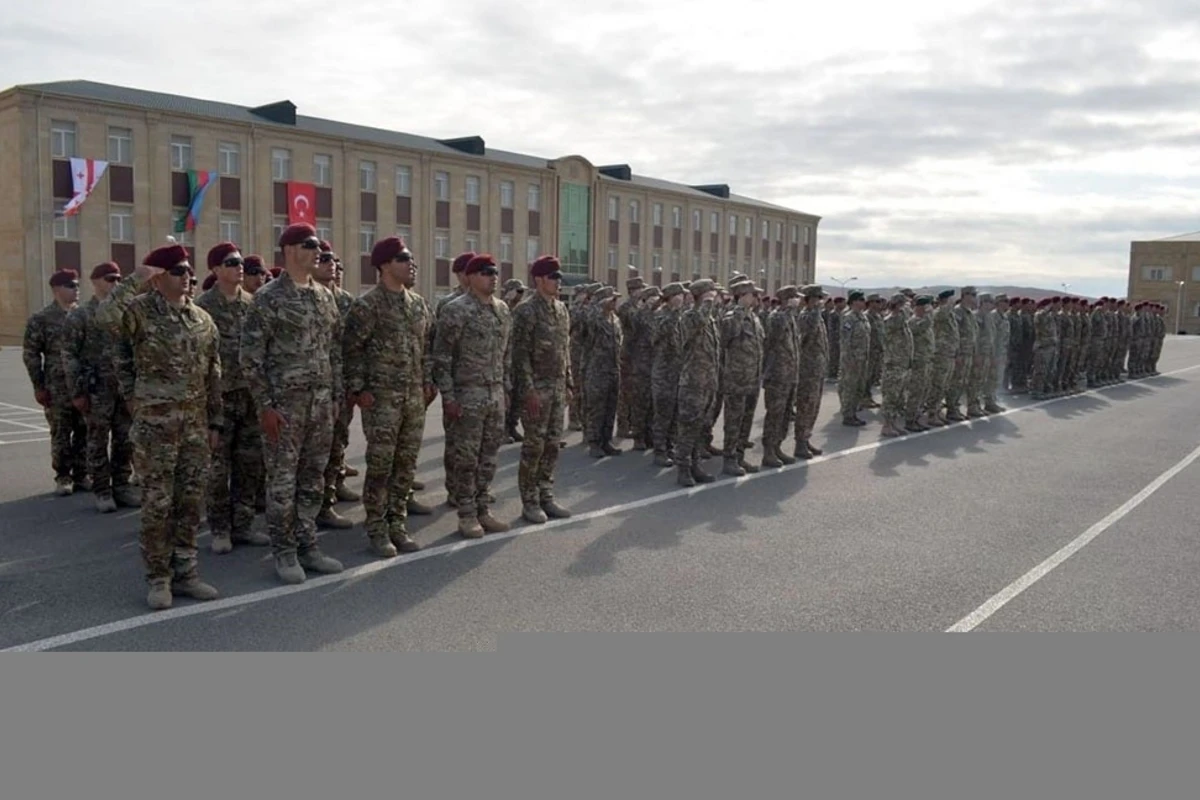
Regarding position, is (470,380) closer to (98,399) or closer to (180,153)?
(98,399)

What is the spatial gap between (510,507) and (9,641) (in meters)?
3.79

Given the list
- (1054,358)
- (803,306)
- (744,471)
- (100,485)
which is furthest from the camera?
(1054,358)

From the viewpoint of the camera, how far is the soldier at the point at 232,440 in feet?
20.7

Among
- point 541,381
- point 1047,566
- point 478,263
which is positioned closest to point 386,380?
point 478,263

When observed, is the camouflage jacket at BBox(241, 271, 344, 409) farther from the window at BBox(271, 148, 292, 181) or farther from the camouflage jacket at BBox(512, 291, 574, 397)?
the window at BBox(271, 148, 292, 181)

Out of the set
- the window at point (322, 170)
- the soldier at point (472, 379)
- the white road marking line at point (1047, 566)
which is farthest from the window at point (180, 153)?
the white road marking line at point (1047, 566)

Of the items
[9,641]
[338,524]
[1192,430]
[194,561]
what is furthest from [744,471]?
[1192,430]

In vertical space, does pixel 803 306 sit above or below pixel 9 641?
above

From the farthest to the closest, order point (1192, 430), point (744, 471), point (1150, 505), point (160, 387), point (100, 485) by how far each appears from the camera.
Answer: point (1192, 430), point (744, 471), point (1150, 505), point (100, 485), point (160, 387)

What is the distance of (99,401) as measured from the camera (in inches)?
300

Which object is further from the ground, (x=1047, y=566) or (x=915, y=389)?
(x=915, y=389)

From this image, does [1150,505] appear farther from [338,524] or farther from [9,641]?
[9,641]

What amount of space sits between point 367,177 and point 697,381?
37.0 meters

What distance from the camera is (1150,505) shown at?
27.9 ft
